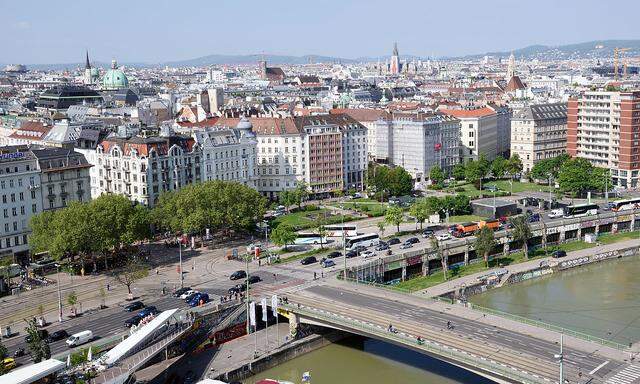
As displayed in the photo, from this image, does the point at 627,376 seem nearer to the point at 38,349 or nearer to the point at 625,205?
the point at 38,349

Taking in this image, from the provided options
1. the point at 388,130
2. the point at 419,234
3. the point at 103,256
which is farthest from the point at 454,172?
the point at 103,256

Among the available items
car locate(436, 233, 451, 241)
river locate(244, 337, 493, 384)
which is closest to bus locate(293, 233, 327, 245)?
car locate(436, 233, 451, 241)

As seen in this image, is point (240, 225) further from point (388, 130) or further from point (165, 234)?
point (388, 130)

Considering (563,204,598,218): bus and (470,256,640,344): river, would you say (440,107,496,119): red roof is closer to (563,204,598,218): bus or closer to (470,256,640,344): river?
(563,204,598,218): bus

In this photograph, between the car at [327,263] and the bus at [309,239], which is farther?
the bus at [309,239]

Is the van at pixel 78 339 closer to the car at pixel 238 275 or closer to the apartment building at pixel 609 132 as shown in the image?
the car at pixel 238 275

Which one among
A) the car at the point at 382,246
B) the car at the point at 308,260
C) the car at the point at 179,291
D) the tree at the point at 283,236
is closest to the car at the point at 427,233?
the car at the point at 382,246
